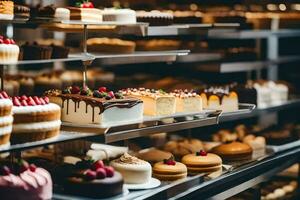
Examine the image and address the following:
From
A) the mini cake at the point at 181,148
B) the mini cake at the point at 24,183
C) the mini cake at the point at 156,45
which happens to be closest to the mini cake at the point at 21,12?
the mini cake at the point at 24,183

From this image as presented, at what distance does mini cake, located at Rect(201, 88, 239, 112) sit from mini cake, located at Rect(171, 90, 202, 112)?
19.7 inches

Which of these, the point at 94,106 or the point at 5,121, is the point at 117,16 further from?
the point at 5,121

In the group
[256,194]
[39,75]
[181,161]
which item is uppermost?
[39,75]

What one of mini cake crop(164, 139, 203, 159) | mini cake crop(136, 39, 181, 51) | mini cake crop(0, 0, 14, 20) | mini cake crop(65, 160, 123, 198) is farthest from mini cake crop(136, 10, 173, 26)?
mini cake crop(65, 160, 123, 198)

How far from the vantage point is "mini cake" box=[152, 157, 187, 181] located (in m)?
4.42

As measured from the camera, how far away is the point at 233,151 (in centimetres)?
517

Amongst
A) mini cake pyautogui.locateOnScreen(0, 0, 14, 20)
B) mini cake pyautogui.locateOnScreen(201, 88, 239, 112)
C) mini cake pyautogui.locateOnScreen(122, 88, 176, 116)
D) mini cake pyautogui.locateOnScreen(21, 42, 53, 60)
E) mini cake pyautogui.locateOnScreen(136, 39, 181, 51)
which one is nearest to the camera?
mini cake pyautogui.locateOnScreen(0, 0, 14, 20)

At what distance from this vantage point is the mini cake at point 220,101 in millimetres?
5402

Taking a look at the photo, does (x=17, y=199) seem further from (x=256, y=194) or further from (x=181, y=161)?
(x=256, y=194)

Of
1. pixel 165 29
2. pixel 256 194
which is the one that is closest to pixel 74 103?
pixel 165 29

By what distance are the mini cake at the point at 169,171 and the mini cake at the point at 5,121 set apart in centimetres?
130

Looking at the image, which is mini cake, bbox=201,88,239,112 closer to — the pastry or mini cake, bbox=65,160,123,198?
the pastry

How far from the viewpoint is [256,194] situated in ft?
17.3

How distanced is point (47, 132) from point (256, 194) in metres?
2.22
